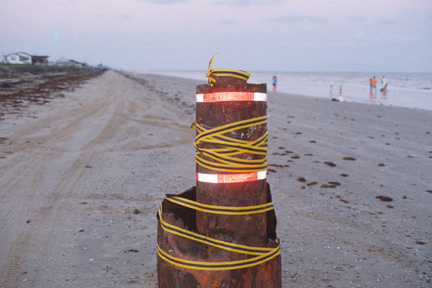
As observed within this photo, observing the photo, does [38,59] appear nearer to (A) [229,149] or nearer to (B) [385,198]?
(B) [385,198]

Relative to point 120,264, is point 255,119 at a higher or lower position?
higher

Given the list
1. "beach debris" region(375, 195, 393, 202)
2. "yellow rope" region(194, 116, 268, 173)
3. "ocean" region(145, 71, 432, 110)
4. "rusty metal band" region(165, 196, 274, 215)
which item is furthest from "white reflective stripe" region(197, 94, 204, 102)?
"ocean" region(145, 71, 432, 110)

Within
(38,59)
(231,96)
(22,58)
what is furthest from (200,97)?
(38,59)

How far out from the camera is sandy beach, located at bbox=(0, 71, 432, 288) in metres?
3.88

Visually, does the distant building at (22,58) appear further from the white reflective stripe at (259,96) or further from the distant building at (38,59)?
the white reflective stripe at (259,96)

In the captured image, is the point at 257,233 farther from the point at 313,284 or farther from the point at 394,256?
the point at 394,256

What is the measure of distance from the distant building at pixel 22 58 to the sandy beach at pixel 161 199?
496ft

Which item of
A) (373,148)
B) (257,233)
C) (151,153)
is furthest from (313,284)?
(373,148)

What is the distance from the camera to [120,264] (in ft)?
12.9

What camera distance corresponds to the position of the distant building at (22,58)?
141 meters

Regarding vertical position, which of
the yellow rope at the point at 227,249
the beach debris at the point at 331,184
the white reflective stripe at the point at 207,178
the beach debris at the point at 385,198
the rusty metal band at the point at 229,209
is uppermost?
the white reflective stripe at the point at 207,178

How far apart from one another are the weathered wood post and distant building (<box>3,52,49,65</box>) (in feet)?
521

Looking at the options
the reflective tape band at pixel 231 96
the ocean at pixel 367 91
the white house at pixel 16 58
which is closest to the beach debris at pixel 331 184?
the reflective tape band at pixel 231 96

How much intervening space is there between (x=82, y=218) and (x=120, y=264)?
146cm
